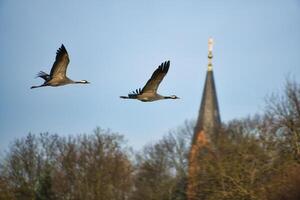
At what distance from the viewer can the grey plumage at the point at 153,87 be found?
92.6 feet

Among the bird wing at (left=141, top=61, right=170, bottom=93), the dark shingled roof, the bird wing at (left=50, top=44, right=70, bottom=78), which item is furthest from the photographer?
the dark shingled roof

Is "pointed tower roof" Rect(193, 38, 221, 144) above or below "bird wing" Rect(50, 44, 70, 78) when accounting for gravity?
above

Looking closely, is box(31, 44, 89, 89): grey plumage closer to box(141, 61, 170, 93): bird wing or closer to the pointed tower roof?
box(141, 61, 170, 93): bird wing

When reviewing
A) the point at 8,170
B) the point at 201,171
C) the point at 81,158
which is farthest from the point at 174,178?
the point at 201,171

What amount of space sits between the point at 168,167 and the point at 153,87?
5438 cm

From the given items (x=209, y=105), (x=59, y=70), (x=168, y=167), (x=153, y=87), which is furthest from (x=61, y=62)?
(x=209, y=105)

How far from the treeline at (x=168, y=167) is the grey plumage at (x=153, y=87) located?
1249 centimetres

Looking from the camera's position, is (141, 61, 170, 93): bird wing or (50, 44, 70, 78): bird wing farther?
(50, 44, 70, 78): bird wing

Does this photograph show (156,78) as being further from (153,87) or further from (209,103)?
(209,103)

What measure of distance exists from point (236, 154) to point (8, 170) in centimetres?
2744

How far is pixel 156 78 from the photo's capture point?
93.3ft

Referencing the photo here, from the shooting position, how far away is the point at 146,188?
3007 inches

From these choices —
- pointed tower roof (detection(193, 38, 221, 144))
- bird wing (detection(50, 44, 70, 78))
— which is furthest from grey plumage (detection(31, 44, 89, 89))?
pointed tower roof (detection(193, 38, 221, 144))

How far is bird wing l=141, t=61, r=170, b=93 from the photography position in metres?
28.2
